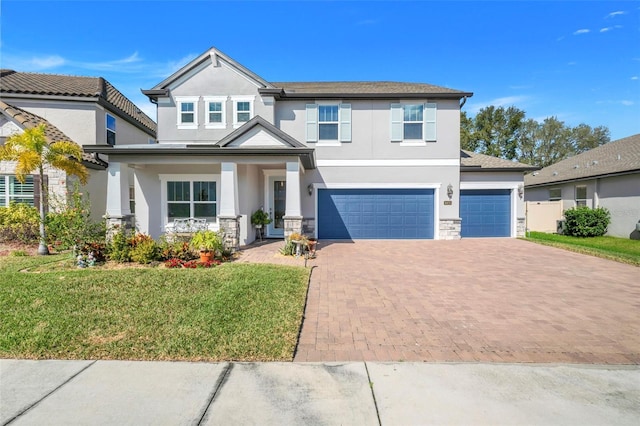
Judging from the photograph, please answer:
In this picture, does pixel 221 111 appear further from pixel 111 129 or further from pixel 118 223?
pixel 118 223

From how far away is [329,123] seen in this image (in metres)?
14.2

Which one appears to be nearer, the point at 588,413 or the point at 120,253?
the point at 588,413

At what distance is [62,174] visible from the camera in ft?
40.9

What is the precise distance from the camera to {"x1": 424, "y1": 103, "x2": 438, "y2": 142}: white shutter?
14164 mm

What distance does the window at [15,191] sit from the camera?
12.6 m

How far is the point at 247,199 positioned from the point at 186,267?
453 centimetres

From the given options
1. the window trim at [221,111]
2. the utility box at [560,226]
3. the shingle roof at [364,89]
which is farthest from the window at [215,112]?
the utility box at [560,226]

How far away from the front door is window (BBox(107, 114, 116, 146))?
877 cm

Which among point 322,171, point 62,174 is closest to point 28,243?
point 62,174

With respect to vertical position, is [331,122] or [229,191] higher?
[331,122]

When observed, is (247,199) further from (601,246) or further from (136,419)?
(601,246)

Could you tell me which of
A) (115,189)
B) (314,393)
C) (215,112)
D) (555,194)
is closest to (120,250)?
(115,189)

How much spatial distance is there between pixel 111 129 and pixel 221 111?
20.9ft

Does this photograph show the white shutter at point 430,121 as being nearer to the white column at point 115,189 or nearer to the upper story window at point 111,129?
the white column at point 115,189
